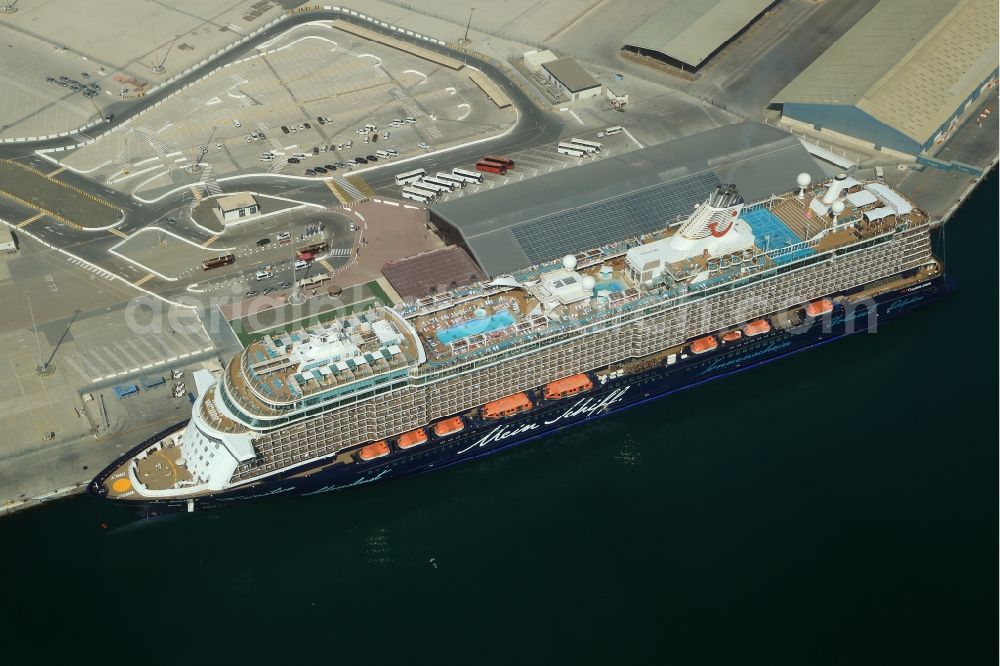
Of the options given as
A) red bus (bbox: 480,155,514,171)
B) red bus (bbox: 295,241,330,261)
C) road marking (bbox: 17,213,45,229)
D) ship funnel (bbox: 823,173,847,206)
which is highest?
road marking (bbox: 17,213,45,229)

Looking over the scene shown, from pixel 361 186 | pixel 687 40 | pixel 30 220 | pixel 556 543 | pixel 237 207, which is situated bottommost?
pixel 556 543

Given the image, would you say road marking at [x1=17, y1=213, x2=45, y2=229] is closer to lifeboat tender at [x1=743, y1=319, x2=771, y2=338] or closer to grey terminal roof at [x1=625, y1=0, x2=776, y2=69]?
lifeboat tender at [x1=743, y1=319, x2=771, y2=338]

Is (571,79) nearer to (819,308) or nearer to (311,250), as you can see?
(311,250)

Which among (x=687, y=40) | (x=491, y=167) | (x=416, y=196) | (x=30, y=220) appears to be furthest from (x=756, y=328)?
(x=30, y=220)

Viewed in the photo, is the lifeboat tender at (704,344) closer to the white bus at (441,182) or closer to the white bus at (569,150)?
the white bus at (441,182)

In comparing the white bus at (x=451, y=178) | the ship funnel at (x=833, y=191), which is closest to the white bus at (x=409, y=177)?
the white bus at (x=451, y=178)

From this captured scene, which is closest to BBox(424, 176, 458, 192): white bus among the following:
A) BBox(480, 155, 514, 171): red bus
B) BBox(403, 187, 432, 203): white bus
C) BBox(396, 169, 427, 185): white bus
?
BBox(396, 169, 427, 185): white bus
